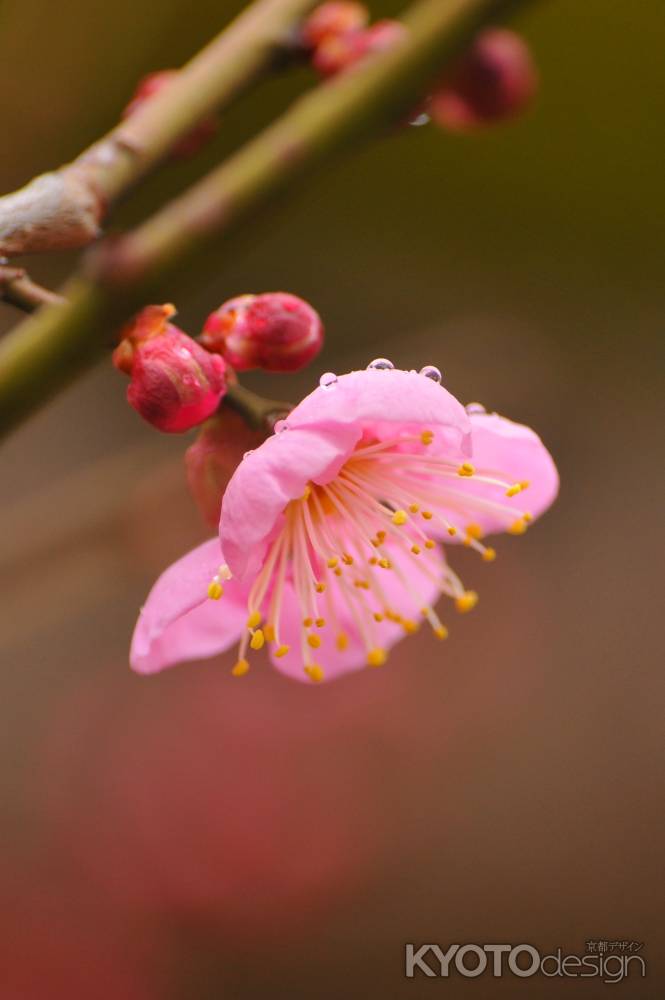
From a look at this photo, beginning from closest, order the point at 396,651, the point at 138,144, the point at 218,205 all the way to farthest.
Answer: the point at 218,205, the point at 138,144, the point at 396,651

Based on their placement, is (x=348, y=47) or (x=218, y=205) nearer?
(x=218, y=205)

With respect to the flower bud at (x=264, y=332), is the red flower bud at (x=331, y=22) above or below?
above

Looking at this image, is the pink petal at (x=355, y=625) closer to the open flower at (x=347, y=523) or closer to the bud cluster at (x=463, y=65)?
the open flower at (x=347, y=523)

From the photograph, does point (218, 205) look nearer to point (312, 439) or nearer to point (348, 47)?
point (312, 439)

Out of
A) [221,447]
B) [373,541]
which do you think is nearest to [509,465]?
[373,541]

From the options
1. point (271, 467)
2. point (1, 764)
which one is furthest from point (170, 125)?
point (1, 764)

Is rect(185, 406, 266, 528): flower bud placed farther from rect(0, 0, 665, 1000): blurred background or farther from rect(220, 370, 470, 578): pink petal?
rect(0, 0, 665, 1000): blurred background

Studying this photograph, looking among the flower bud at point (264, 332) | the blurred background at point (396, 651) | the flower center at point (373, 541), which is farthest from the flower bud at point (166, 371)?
the blurred background at point (396, 651)
